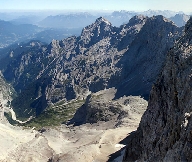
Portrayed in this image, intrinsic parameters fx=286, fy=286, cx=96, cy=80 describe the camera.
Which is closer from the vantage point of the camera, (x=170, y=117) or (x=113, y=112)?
(x=170, y=117)

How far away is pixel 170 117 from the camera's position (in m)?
44.2

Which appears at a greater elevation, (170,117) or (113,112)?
(170,117)

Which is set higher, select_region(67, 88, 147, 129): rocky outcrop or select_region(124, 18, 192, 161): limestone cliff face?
select_region(124, 18, 192, 161): limestone cliff face

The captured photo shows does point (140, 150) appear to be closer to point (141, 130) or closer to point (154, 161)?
point (141, 130)

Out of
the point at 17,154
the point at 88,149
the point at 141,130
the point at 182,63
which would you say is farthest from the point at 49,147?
the point at 182,63

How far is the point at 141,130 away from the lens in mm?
60000

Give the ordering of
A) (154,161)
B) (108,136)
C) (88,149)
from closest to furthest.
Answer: (154,161) → (88,149) → (108,136)

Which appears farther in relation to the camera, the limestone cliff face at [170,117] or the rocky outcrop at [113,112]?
the rocky outcrop at [113,112]

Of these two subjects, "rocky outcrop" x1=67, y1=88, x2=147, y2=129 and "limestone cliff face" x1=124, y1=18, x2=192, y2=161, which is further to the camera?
"rocky outcrop" x1=67, y1=88, x2=147, y2=129

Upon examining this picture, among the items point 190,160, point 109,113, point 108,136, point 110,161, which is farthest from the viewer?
point 109,113

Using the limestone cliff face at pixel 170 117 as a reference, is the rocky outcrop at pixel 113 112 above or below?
below

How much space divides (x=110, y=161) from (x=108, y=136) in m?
21.8

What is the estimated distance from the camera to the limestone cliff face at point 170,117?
32938mm

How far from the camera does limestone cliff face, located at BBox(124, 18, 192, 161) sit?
32.9m
